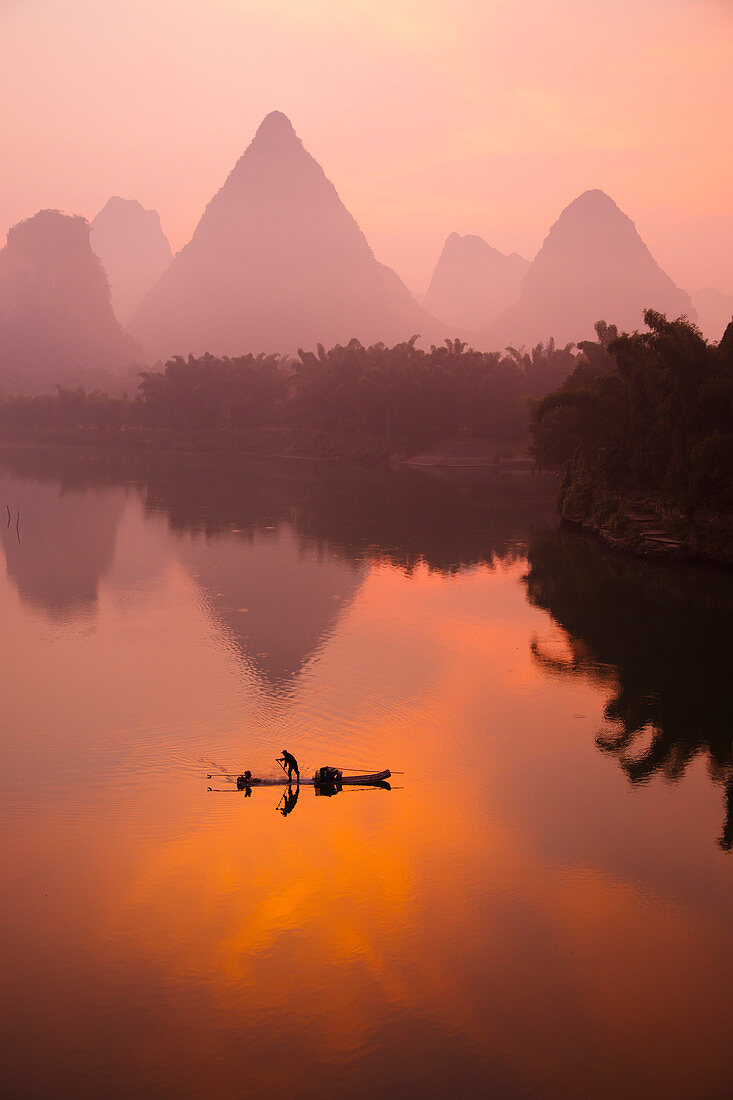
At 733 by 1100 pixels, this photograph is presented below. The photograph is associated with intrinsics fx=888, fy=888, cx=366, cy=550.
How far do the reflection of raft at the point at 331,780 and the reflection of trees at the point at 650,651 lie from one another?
4.63 metres

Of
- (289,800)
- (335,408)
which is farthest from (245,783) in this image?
(335,408)

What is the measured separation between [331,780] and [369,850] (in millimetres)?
1830

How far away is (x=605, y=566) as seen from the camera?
116ft

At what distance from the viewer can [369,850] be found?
1320 centimetres

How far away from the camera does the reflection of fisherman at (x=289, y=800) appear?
14.5 meters

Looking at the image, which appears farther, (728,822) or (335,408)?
(335,408)

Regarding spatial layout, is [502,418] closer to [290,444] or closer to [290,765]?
[290,444]

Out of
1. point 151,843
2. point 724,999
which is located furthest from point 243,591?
point 724,999

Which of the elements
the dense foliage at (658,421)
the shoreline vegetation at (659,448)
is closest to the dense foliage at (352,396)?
the dense foliage at (658,421)

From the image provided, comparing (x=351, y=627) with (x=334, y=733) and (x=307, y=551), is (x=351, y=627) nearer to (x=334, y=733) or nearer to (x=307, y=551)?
(x=334, y=733)

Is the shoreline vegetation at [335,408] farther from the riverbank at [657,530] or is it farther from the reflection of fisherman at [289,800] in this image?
the reflection of fisherman at [289,800]

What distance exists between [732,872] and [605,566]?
23.3 m

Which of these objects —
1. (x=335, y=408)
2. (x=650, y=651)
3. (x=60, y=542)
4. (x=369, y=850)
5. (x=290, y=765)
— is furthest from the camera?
(x=335, y=408)

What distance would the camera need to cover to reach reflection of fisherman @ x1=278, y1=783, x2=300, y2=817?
1446 cm
